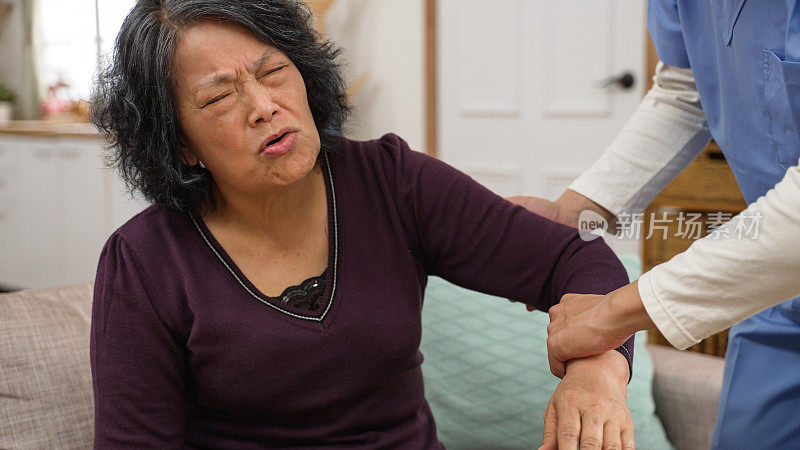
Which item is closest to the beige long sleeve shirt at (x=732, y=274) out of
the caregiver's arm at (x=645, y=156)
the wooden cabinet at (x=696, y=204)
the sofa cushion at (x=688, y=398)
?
the caregiver's arm at (x=645, y=156)

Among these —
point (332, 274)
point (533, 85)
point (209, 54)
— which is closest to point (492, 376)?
point (332, 274)

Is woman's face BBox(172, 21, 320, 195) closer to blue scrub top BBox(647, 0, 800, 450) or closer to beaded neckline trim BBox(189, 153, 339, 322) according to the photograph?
beaded neckline trim BBox(189, 153, 339, 322)

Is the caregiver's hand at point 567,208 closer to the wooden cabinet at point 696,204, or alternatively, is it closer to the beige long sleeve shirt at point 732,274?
the beige long sleeve shirt at point 732,274

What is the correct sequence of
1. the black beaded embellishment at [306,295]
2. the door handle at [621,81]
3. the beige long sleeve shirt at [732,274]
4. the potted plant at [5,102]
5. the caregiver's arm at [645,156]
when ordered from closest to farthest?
the beige long sleeve shirt at [732,274] → the black beaded embellishment at [306,295] → the caregiver's arm at [645,156] → the door handle at [621,81] → the potted plant at [5,102]

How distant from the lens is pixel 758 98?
1.09 meters

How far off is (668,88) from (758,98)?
36 centimetres

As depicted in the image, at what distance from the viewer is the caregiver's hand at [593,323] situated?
1.00 meters

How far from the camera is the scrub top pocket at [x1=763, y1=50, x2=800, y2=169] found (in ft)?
3.31

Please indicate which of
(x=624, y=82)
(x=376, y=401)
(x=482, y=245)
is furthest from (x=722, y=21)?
(x=624, y=82)

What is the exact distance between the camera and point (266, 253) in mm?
1340

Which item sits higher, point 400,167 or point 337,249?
point 400,167

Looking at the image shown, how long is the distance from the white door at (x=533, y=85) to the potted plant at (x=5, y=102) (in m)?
3.27

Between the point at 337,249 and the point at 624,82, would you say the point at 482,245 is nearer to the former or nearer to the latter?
the point at 337,249

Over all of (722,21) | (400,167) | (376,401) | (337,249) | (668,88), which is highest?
(722,21)
